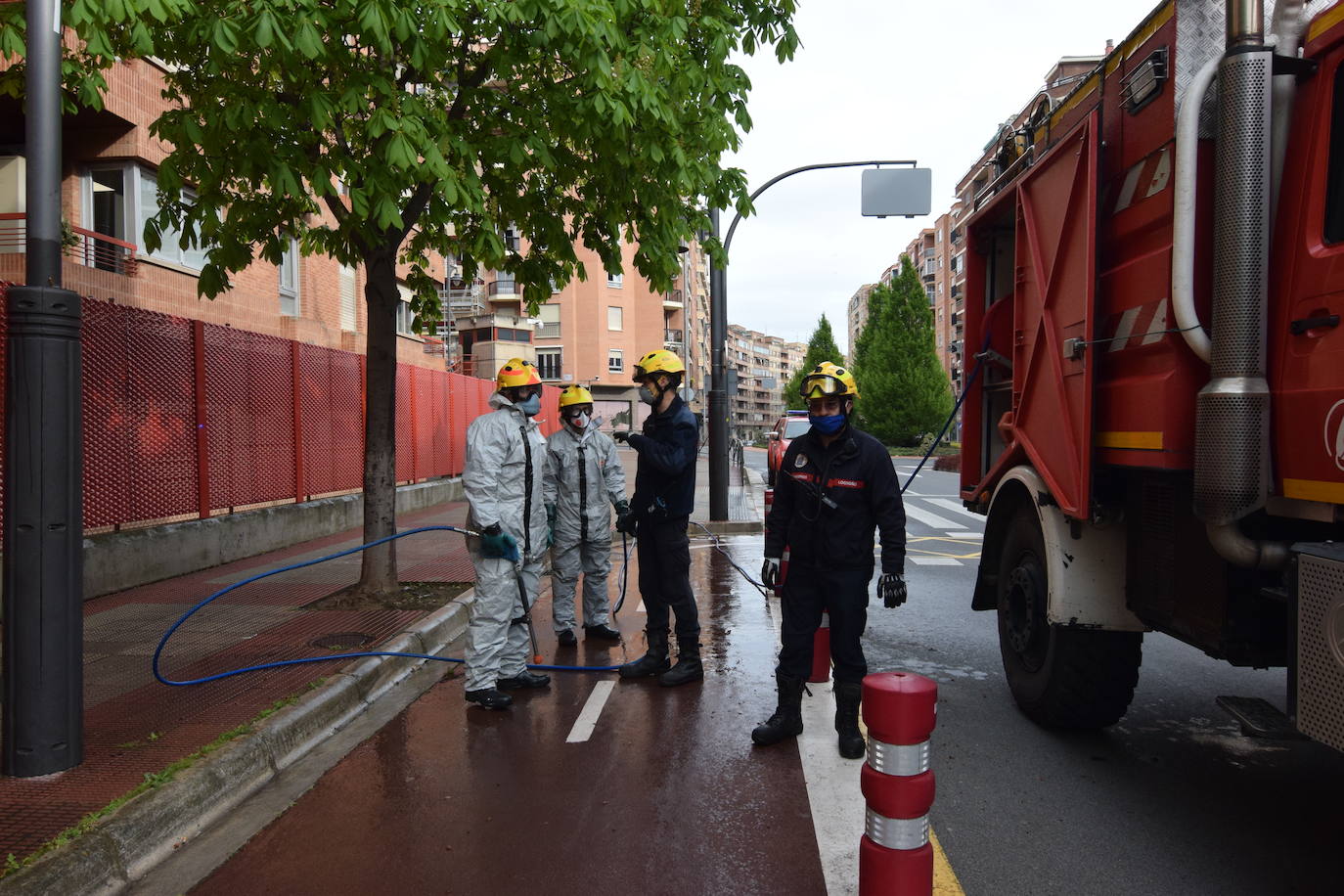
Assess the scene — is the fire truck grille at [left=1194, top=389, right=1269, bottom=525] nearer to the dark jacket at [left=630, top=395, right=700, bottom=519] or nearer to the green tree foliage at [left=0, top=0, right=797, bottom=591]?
the dark jacket at [left=630, top=395, right=700, bottom=519]

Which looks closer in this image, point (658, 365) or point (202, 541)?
point (658, 365)

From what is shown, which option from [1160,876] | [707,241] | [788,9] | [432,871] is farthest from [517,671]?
[788,9]

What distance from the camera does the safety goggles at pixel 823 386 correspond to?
4.23m

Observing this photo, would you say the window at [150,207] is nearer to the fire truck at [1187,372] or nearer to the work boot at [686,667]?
the work boot at [686,667]

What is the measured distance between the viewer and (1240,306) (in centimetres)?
304

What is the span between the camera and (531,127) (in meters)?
6.42

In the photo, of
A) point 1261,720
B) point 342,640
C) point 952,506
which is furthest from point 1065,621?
point 952,506

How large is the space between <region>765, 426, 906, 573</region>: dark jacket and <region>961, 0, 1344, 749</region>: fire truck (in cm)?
77

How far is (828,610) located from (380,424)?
14.8 feet

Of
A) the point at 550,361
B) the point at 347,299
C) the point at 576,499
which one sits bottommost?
the point at 576,499

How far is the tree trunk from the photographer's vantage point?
7.30 metres

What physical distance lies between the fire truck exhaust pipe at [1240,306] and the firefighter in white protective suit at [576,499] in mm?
3949

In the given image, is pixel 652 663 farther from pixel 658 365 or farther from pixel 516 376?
pixel 516 376

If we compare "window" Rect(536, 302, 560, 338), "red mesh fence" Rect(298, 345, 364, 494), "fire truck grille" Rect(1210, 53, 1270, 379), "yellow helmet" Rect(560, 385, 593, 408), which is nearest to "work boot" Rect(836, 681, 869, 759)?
"fire truck grille" Rect(1210, 53, 1270, 379)
